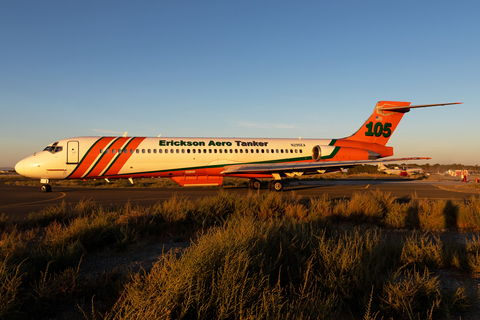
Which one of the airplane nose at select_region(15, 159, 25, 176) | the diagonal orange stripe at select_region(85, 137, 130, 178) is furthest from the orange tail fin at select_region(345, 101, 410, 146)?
the airplane nose at select_region(15, 159, 25, 176)

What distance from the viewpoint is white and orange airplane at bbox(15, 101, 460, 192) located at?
55.7 feet

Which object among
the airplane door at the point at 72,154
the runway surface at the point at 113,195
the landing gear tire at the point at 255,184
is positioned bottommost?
the runway surface at the point at 113,195

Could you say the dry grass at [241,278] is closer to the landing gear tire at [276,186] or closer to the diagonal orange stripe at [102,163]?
the diagonal orange stripe at [102,163]

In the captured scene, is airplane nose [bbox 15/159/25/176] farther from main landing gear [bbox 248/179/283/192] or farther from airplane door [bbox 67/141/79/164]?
main landing gear [bbox 248/179/283/192]

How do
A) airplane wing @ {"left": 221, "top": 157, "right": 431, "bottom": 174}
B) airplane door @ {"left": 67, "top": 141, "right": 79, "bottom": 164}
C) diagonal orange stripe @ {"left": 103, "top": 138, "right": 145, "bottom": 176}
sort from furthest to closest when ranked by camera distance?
airplane wing @ {"left": 221, "top": 157, "right": 431, "bottom": 174} → diagonal orange stripe @ {"left": 103, "top": 138, "right": 145, "bottom": 176} → airplane door @ {"left": 67, "top": 141, "right": 79, "bottom": 164}

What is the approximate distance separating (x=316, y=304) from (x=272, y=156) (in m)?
17.6

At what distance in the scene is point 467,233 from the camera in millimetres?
7617

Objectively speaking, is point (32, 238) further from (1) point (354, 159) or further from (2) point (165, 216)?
(1) point (354, 159)

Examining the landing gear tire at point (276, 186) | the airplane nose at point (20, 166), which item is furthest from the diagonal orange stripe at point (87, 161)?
the landing gear tire at point (276, 186)

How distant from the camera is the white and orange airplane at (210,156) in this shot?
1698 centimetres

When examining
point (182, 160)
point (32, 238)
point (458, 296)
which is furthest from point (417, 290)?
point (182, 160)

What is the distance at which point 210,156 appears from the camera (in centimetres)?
1895

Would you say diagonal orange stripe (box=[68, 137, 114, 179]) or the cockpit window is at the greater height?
the cockpit window

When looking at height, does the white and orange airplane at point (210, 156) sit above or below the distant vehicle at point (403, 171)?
above
